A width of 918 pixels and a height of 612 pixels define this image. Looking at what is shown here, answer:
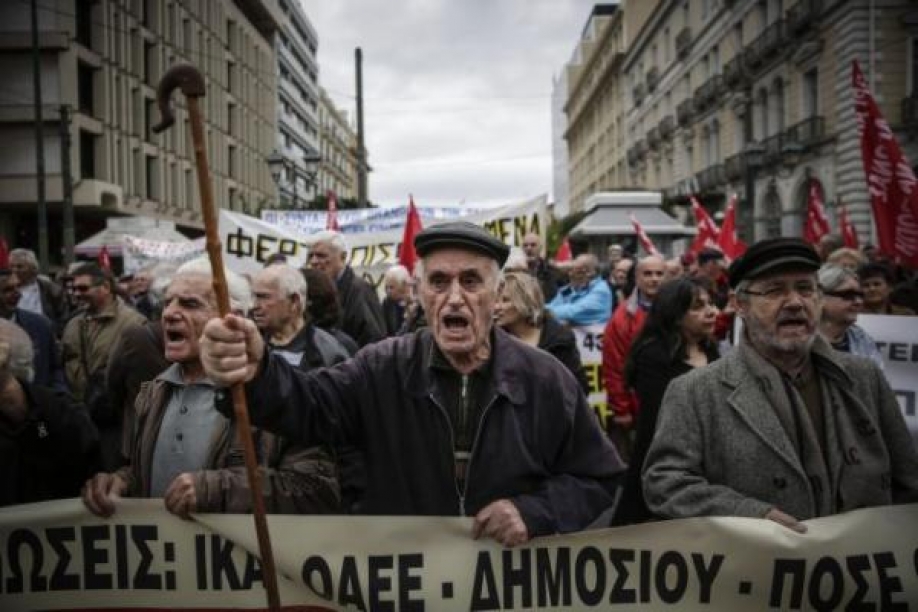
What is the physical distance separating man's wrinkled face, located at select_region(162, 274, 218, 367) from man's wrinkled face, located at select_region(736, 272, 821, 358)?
1.84 metres

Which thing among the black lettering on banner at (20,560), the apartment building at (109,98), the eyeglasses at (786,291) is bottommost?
the black lettering on banner at (20,560)

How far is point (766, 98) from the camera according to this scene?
120ft

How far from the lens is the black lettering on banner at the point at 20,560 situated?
2.51 metres

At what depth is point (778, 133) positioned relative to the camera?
3422 cm

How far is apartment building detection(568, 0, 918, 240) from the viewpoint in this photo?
2652cm

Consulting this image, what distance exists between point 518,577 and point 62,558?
137cm

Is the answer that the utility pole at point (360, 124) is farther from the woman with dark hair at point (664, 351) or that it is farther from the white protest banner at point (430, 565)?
the white protest banner at point (430, 565)

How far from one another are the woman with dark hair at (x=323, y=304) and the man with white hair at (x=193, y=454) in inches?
72.1

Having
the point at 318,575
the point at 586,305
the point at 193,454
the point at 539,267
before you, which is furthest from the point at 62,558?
the point at 539,267

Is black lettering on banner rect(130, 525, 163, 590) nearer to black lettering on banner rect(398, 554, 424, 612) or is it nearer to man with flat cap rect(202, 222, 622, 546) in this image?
man with flat cap rect(202, 222, 622, 546)

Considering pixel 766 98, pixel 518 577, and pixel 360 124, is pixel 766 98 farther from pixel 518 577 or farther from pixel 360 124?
pixel 518 577

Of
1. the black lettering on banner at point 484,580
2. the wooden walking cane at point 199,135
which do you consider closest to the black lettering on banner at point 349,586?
the black lettering on banner at point 484,580

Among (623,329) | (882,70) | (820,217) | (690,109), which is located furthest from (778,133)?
(623,329)

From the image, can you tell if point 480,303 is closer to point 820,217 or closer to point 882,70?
point 820,217
